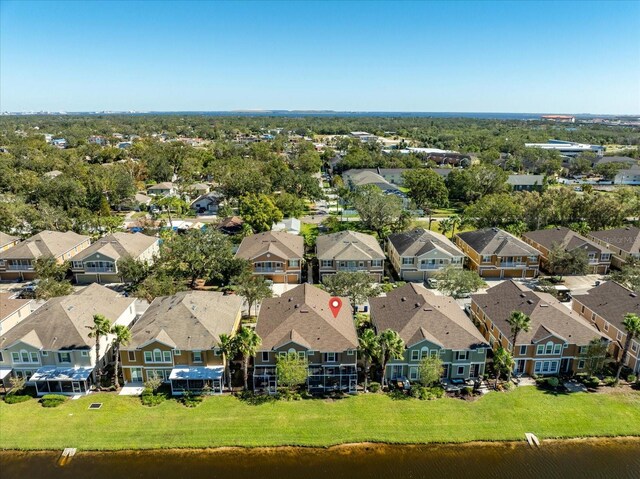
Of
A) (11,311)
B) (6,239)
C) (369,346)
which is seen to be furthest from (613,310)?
(6,239)

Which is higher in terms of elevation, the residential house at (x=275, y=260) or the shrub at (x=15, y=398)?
the residential house at (x=275, y=260)

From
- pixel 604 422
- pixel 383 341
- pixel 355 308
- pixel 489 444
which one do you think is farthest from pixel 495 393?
pixel 355 308

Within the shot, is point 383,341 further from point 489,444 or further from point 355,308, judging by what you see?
point 355,308

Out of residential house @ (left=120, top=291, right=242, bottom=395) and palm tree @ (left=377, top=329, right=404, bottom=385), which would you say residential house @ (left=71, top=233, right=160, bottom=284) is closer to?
residential house @ (left=120, top=291, right=242, bottom=395)

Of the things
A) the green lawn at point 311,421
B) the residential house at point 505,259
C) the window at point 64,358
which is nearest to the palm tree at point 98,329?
the window at point 64,358

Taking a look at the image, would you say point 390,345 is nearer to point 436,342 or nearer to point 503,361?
point 436,342

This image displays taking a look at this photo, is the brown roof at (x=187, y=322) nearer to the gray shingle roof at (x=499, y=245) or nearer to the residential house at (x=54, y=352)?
the residential house at (x=54, y=352)
